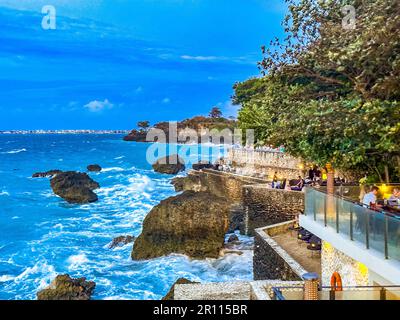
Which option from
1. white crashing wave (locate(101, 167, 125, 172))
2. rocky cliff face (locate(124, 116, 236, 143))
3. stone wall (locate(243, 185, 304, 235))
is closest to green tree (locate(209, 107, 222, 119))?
rocky cliff face (locate(124, 116, 236, 143))

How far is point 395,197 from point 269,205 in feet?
46.9

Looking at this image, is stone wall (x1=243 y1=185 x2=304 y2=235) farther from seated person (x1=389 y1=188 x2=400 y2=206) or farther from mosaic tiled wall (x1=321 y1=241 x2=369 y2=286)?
seated person (x1=389 y1=188 x2=400 y2=206)

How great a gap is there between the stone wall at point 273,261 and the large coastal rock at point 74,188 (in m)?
28.9

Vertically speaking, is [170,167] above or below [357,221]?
below

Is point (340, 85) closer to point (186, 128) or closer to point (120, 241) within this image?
point (120, 241)

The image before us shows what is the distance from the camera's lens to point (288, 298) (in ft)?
28.5

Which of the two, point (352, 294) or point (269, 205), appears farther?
point (269, 205)

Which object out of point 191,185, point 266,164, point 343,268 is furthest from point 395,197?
point 191,185

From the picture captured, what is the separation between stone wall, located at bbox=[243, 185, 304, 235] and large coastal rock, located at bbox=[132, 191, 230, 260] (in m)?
3.55

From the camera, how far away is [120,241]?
28359 mm

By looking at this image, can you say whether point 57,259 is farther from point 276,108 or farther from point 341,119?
point 341,119

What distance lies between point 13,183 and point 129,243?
40923 millimetres
